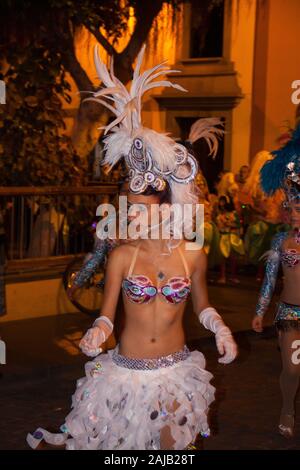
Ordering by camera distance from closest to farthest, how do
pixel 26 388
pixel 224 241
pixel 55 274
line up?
pixel 26 388 < pixel 55 274 < pixel 224 241

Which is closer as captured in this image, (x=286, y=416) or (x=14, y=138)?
(x=286, y=416)

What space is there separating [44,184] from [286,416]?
6552 mm

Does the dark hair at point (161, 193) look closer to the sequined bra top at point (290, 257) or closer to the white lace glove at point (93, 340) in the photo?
the white lace glove at point (93, 340)

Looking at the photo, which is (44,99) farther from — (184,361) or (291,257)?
(184,361)

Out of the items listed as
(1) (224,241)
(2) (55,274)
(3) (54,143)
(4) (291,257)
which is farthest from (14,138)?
(4) (291,257)

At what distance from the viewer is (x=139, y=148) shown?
5.19 metres

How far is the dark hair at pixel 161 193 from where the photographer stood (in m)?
5.18

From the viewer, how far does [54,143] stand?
12992mm

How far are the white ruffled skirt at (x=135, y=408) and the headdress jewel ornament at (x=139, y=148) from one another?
104cm

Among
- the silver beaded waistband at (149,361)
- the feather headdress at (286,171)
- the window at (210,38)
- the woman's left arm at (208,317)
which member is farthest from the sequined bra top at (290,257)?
the window at (210,38)

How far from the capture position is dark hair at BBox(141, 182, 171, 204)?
5.18 metres

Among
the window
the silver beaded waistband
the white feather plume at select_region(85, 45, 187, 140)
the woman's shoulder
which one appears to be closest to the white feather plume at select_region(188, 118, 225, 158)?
the white feather plume at select_region(85, 45, 187, 140)

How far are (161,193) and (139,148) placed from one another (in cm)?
28

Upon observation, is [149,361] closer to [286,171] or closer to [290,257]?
[290,257]
